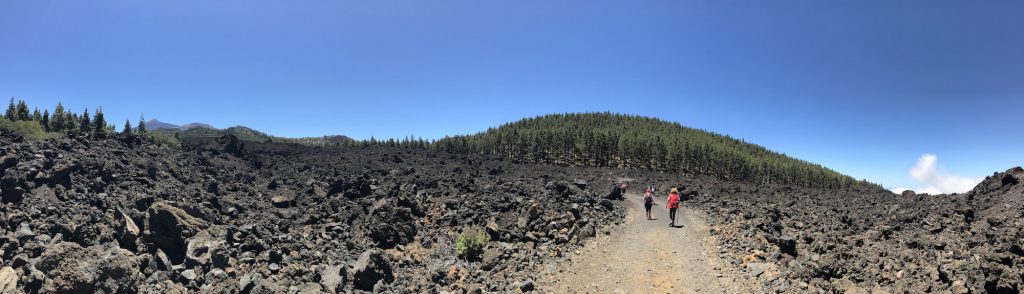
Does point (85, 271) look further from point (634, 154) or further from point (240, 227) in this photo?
point (634, 154)

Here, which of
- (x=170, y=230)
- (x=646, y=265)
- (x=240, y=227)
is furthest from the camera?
(x=240, y=227)

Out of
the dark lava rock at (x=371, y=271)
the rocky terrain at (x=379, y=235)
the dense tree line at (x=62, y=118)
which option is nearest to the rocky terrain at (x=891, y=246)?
the rocky terrain at (x=379, y=235)

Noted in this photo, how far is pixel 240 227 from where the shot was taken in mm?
18797

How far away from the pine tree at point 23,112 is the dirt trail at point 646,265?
4937cm

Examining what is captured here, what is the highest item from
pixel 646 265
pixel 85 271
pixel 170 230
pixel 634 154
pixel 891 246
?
pixel 634 154

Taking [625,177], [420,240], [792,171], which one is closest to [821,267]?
[420,240]

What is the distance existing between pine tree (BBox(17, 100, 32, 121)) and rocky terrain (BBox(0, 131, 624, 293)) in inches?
769

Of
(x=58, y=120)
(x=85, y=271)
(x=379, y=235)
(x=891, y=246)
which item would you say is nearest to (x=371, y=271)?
(x=379, y=235)

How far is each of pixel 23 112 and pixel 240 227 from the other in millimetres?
38167

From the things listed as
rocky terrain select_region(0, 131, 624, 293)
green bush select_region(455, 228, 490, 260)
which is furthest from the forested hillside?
green bush select_region(455, 228, 490, 260)

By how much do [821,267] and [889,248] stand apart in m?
2.29

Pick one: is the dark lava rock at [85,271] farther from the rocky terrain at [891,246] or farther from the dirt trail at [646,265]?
the rocky terrain at [891,246]

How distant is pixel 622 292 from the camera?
13633 mm

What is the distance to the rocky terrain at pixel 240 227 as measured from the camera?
46.2 ft
